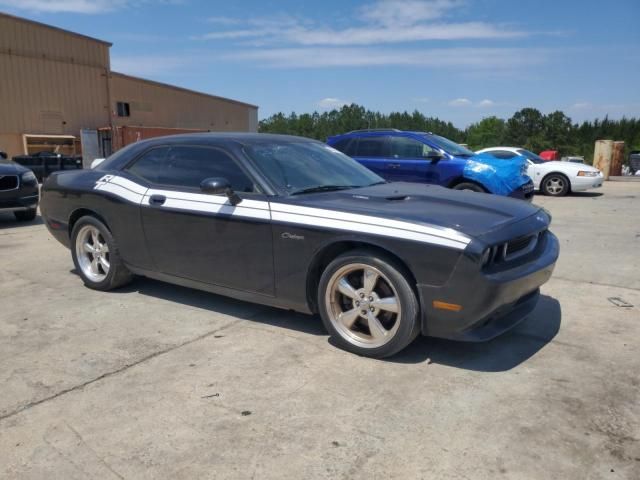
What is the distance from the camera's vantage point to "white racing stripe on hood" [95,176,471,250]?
3.18m

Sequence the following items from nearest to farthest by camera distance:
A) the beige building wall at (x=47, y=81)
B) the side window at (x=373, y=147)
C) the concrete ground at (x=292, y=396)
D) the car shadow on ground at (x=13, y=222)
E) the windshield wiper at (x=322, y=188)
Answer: the concrete ground at (x=292, y=396) < the windshield wiper at (x=322, y=188) < the car shadow on ground at (x=13, y=222) < the side window at (x=373, y=147) < the beige building wall at (x=47, y=81)

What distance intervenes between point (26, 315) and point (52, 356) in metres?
1.03

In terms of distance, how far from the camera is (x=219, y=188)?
380cm

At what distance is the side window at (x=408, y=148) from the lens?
32.6ft

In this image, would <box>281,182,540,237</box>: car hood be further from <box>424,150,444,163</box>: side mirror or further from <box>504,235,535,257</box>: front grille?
<box>424,150,444,163</box>: side mirror

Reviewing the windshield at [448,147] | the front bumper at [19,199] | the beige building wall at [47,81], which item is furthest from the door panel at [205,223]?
the beige building wall at [47,81]

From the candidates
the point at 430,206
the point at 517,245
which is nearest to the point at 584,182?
the point at 517,245

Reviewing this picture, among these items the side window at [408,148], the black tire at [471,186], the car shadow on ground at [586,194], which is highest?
the side window at [408,148]

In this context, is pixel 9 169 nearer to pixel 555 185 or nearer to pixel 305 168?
pixel 305 168

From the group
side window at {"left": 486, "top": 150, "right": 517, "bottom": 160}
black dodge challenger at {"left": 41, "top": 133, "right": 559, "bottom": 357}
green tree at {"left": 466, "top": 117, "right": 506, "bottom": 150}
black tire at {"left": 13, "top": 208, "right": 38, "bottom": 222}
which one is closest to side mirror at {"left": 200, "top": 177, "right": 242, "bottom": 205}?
black dodge challenger at {"left": 41, "top": 133, "right": 559, "bottom": 357}

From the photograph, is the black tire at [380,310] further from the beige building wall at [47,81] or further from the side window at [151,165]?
the beige building wall at [47,81]

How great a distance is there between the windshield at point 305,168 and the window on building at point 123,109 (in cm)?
3098

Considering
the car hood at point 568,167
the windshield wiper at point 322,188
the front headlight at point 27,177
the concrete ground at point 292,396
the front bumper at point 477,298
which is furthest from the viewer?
the car hood at point 568,167

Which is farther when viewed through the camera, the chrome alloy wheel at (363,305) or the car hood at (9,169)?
the car hood at (9,169)
